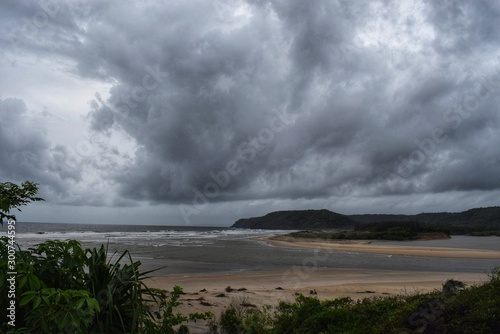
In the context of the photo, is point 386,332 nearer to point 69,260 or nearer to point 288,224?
point 69,260

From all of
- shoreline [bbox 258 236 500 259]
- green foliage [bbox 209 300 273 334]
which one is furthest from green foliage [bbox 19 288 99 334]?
shoreline [bbox 258 236 500 259]

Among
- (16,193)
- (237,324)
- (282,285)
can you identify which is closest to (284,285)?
(282,285)

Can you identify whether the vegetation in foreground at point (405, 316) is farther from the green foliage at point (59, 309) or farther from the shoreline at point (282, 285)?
the green foliage at point (59, 309)

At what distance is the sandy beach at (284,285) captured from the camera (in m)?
10.0

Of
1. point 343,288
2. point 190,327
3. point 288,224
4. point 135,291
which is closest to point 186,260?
point 343,288

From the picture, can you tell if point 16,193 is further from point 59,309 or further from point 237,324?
point 237,324

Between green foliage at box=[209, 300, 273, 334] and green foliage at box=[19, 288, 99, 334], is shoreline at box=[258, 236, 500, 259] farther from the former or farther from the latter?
green foliage at box=[19, 288, 99, 334]

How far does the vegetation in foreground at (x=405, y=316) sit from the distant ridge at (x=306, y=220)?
14922 cm

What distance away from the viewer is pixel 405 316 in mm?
4668

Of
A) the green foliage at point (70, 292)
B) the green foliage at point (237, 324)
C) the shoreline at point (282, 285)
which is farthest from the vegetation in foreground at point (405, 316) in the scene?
the green foliage at point (70, 292)

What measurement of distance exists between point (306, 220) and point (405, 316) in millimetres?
168547

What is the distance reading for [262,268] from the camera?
20562mm

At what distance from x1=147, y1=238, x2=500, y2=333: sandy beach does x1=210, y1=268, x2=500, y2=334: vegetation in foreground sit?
1.87 metres

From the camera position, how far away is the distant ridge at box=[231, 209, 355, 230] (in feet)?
525
